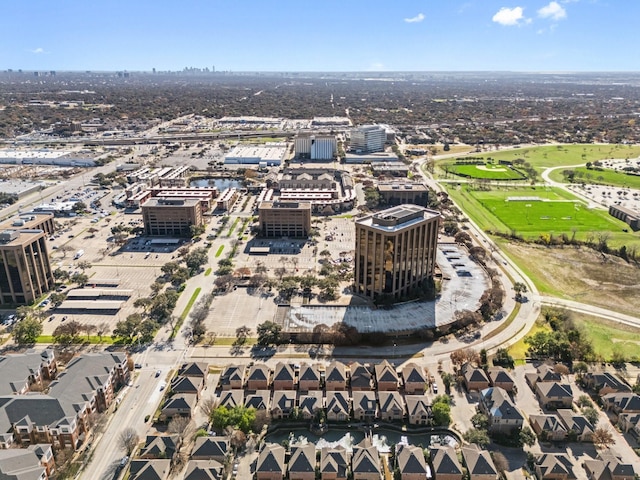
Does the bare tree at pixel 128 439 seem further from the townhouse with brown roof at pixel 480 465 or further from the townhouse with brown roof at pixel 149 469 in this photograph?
the townhouse with brown roof at pixel 480 465

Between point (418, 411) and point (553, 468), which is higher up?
point (418, 411)

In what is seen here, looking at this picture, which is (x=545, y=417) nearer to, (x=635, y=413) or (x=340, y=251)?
(x=635, y=413)

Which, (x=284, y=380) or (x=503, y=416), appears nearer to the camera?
(x=503, y=416)

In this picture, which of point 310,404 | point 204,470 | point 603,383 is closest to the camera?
point 204,470

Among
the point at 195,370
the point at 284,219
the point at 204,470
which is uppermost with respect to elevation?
the point at 284,219

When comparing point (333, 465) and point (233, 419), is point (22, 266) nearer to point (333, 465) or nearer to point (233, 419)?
point (233, 419)

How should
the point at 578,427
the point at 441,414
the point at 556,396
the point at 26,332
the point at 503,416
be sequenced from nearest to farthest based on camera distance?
1. the point at 578,427
2. the point at 503,416
3. the point at 441,414
4. the point at 556,396
5. the point at 26,332

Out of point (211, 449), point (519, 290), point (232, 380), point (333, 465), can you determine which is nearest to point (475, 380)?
point (333, 465)

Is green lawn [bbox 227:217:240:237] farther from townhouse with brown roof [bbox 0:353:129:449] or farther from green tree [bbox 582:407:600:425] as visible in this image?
green tree [bbox 582:407:600:425]
